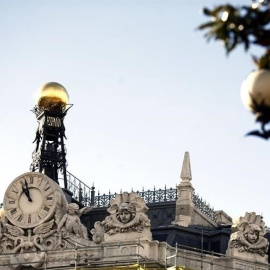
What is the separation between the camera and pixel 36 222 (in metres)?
69.4

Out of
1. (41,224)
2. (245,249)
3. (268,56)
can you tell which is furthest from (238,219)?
(268,56)

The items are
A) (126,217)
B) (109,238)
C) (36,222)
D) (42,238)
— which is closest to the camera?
(126,217)

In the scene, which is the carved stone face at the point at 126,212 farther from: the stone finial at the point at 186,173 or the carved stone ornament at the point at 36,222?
the stone finial at the point at 186,173

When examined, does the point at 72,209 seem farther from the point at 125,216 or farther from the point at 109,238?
the point at 125,216

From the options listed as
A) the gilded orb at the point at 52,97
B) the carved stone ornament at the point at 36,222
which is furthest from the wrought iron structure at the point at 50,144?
the carved stone ornament at the point at 36,222

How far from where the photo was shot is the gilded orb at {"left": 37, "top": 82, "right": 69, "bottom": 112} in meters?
77.9

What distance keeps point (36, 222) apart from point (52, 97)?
1106cm

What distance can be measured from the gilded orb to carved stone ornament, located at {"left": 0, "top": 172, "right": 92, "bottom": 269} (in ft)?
28.8

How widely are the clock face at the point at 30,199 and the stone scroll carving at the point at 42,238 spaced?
15.9 inches

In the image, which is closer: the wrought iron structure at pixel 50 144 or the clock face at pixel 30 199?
the clock face at pixel 30 199

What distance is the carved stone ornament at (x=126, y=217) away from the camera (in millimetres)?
67062

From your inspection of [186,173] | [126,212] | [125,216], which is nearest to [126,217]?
[125,216]

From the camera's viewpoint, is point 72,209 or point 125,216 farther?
point 72,209

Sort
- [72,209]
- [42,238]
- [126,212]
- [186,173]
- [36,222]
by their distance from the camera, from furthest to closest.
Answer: [186,173] < [36,222] < [72,209] < [42,238] < [126,212]
